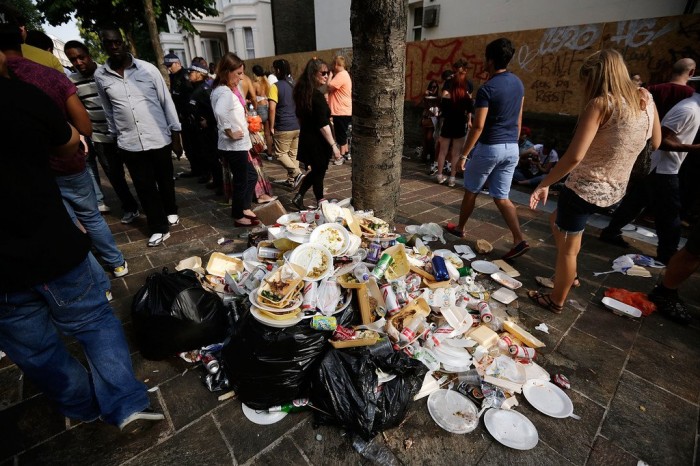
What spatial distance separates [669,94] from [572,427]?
3930 mm

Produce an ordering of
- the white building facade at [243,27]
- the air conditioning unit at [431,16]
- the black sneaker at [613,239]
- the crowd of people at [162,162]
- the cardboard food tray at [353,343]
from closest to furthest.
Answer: the crowd of people at [162,162] → the cardboard food tray at [353,343] → the black sneaker at [613,239] → the air conditioning unit at [431,16] → the white building facade at [243,27]

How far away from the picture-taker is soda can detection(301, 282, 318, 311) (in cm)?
207

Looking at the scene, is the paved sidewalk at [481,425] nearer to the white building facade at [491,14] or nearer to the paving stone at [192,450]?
the paving stone at [192,450]

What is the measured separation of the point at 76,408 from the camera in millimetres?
1643

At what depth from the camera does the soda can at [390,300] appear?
89.9 inches

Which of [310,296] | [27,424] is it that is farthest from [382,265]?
[27,424]

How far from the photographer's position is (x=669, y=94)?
3.57 meters

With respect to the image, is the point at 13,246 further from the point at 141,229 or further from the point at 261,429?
the point at 141,229

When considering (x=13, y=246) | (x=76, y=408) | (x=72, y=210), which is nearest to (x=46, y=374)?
(x=76, y=408)

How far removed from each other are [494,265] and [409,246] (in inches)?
35.6

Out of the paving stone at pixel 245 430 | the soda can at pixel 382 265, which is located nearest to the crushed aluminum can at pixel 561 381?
the soda can at pixel 382 265

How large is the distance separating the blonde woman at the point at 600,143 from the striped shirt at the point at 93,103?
15.4 ft

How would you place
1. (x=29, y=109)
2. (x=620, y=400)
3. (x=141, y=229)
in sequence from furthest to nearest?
(x=141, y=229) → (x=620, y=400) → (x=29, y=109)

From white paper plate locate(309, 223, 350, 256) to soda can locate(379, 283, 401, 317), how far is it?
46 centimetres
